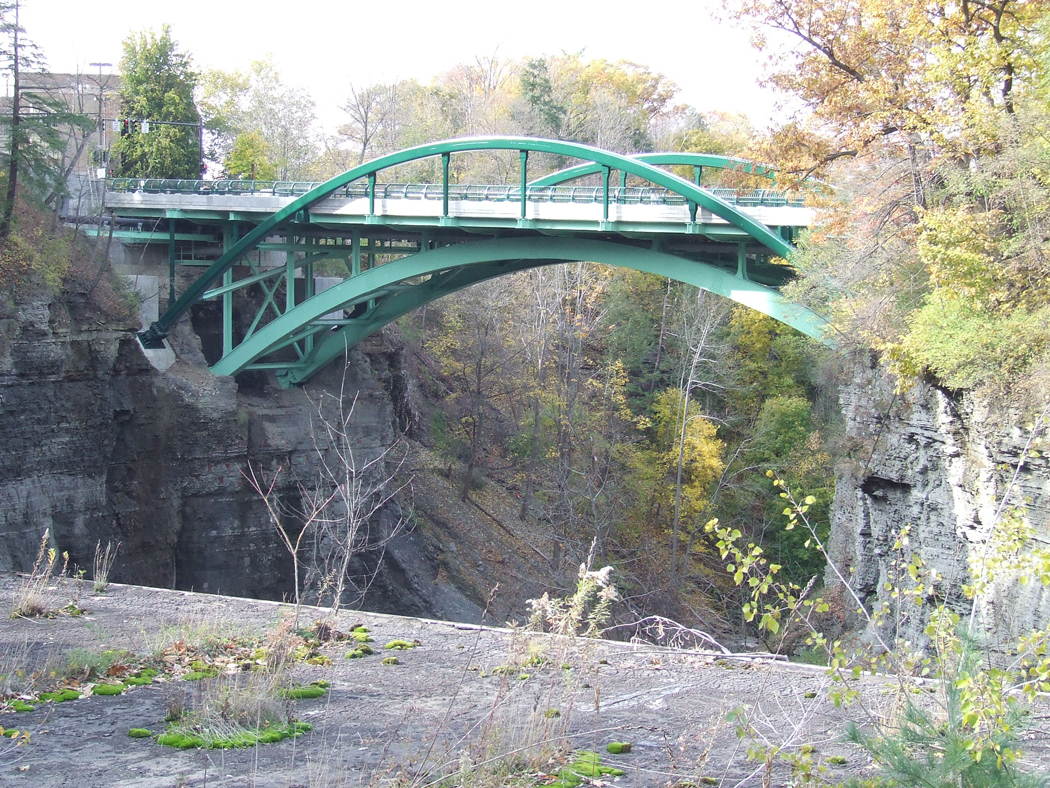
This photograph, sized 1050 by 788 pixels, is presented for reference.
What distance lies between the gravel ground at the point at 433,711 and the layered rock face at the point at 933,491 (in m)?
3.35

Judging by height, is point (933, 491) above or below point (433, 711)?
above

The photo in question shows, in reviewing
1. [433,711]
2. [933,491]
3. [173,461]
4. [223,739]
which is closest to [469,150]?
[173,461]

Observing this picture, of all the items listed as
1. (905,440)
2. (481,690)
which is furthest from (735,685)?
(905,440)

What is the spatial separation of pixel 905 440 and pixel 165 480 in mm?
14255

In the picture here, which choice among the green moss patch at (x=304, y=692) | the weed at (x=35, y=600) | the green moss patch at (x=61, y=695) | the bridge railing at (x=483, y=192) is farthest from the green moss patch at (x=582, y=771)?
the bridge railing at (x=483, y=192)

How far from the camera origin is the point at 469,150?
1925 centimetres

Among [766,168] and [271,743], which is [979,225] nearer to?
[766,168]

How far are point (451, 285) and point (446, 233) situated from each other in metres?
1.29

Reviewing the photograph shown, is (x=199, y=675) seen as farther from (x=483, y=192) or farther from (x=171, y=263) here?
(x=171, y=263)

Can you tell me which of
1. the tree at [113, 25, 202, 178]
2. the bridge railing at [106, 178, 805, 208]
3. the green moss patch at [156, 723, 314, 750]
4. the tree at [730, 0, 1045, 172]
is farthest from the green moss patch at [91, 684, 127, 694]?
the tree at [113, 25, 202, 178]

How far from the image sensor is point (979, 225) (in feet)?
33.6

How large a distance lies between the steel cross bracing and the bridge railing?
0.05 meters

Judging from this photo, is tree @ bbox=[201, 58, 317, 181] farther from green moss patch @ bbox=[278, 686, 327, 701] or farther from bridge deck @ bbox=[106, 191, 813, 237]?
green moss patch @ bbox=[278, 686, 327, 701]

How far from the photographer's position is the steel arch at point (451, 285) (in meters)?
16.2
